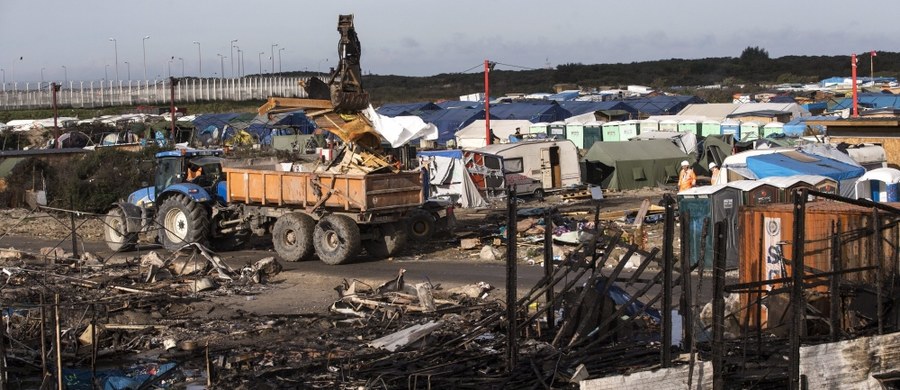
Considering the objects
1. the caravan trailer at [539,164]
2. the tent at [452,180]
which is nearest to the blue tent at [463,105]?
the caravan trailer at [539,164]

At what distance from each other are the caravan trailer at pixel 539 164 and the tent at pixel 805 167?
8.75 metres

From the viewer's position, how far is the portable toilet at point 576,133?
47750 millimetres

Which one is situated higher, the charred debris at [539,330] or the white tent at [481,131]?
the white tent at [481,131]

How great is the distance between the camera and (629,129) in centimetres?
4697

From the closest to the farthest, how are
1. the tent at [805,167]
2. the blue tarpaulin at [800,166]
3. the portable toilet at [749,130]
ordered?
the tent at [805,167]
the blue tarpaulin at [800,166]
the portable toilet at [749,130]

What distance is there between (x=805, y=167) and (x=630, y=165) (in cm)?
1159

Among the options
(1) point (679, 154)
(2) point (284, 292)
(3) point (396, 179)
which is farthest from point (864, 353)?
(1) point (679, 154)

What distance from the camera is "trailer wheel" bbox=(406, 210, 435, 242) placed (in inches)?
849

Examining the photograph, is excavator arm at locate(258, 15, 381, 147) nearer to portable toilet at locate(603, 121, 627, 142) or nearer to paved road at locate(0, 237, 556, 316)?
paved road at locate(0, 237, 556, 316)

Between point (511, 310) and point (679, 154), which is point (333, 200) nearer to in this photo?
point (511, 310)

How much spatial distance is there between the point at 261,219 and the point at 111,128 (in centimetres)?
3943

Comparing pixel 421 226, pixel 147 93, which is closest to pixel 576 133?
pixel 421 226

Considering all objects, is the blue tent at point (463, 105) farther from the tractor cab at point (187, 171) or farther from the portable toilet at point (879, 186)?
the portable toilet at point (879, 186)

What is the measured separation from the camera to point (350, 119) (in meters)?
20.8
